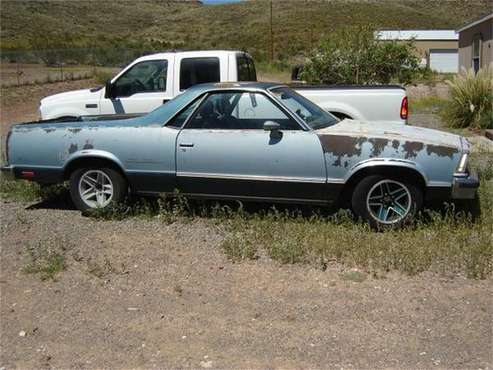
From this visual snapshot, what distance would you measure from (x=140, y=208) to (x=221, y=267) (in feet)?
6.42

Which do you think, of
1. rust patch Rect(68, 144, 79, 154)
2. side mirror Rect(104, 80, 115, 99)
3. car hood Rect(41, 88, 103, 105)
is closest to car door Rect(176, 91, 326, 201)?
rust patch Rect(68, 144, 79, 154)

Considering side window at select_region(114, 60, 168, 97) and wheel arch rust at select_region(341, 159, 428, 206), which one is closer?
wheel arch rust at select_region(341, 159, 428, 206)

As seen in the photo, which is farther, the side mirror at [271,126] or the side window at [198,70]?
the side window at [198,70]

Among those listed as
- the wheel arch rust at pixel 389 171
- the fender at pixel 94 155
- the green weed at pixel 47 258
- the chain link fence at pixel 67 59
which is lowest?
the green weed at pixel 47 258

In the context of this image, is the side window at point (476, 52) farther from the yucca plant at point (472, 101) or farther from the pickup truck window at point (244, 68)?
the pickup truck window at point (244, 68)

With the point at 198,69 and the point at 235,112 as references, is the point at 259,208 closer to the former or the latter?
the point at 235,112

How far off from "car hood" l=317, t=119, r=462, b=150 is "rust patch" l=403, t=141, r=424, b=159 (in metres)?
0.05

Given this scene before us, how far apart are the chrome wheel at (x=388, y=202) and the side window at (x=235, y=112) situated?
1256 mm

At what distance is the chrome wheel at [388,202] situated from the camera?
595 centimetres

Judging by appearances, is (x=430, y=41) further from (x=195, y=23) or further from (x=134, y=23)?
(x=134, y=23)

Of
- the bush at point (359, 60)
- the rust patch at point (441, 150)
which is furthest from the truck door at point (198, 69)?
the bush at point (359, 60)

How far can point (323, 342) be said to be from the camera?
3.93m

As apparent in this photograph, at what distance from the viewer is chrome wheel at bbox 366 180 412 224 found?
595 centimetres

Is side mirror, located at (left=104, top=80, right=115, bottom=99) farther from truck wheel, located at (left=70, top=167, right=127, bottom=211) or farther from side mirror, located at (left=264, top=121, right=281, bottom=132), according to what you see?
side mirror, located at (left=264, top=121, right=281, bottom=132)
